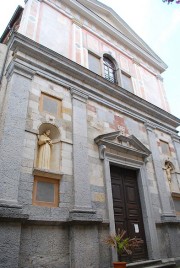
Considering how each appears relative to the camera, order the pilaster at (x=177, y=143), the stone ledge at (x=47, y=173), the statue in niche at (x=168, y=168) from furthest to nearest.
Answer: the pilaster at (x=177, y=143) < the statue in niche at (x=168, y=168) < the stone ledge at (x=47, y=173)

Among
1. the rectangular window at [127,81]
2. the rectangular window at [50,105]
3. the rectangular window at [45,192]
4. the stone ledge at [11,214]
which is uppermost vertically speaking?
the rectangular window at [127,81]

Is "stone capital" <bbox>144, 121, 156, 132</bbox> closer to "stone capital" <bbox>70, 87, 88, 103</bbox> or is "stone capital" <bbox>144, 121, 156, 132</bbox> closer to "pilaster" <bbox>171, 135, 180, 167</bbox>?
"pilaster" <bbox>171, 135, 180, 167</bbox>

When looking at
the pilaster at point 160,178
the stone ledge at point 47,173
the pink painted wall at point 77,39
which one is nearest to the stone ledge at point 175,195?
the pilaster at point 160,178

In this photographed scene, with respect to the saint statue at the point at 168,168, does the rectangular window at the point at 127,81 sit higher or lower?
higher

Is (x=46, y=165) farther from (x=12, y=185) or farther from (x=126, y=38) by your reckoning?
(x=126, y=38)

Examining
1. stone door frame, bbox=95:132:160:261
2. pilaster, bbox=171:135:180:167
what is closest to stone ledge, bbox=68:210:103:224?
stone door frame, bbox=95:132:160:261

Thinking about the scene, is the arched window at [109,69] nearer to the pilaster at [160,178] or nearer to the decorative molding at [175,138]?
the pilaster at [160,178]

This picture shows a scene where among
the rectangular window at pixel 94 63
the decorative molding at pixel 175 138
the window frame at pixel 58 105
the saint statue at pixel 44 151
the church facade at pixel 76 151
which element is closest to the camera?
the church facade at pixel 76 151

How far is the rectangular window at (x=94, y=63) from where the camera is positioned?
9121mm

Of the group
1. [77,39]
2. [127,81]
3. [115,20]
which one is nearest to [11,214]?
[77,39]

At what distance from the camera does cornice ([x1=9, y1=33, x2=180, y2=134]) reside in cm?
651

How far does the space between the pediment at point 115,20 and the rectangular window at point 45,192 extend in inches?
358

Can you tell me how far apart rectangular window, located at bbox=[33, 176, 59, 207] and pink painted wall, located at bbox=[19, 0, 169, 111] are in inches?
186

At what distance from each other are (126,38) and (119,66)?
2.31 metres
